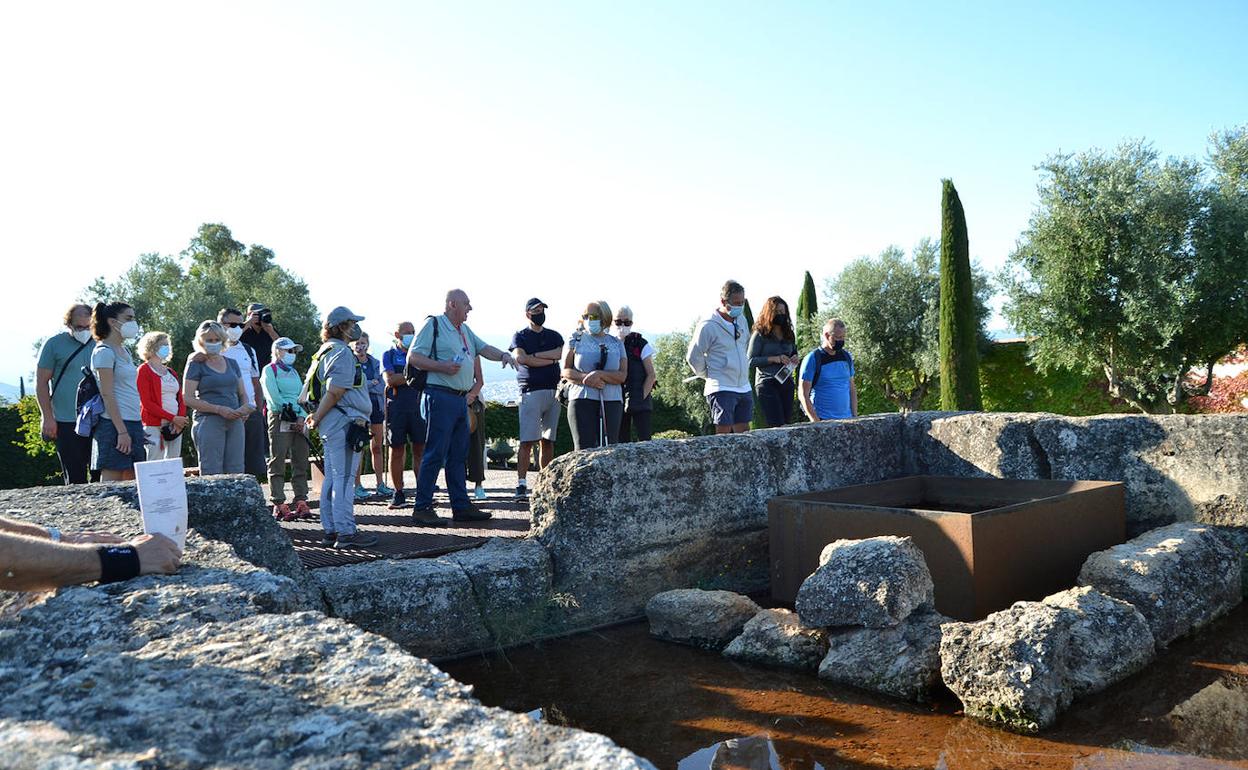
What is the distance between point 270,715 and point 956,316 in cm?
2213

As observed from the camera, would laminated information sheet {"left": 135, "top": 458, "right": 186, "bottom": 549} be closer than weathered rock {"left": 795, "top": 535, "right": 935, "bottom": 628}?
Yes

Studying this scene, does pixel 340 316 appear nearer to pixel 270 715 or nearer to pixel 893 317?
pixel 270 715

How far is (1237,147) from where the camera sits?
21.3 metres

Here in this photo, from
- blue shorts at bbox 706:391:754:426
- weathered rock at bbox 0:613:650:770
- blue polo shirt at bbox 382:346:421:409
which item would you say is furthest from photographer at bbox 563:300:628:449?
weathered rock at bbox 0:613:650:770

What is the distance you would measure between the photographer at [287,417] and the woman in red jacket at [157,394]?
1035mm

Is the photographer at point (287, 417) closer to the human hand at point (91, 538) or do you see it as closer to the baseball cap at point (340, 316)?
the baseball cap at point (340, 316)

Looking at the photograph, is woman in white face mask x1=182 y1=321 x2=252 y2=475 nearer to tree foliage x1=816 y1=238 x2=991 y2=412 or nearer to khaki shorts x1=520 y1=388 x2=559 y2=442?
khaki shorts x1=520 y1=388 x2=559 y2=442

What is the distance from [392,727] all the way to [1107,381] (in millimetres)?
25878

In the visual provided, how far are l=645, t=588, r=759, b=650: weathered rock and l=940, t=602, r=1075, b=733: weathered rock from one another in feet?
4.00

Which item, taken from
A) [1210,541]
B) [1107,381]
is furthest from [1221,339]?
[1210,541]

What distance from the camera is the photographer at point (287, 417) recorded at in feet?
26.2

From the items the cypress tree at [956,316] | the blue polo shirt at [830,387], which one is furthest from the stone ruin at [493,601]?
the cypress tree at [956,316]

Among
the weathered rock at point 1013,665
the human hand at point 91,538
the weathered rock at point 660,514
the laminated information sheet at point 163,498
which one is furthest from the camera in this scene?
the weathered rock at point 660,514

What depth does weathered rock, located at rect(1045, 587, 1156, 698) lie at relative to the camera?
3.90 metres
